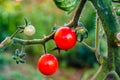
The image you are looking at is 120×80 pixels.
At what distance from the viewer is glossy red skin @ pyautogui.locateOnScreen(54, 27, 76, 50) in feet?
2.95

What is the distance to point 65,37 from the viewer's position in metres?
0.91

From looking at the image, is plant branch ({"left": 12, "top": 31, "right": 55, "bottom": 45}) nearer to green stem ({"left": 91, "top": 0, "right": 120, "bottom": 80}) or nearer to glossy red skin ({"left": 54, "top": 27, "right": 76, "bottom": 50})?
glossy red skin ({"left": 54, "top": 27, "right": 76, "bottom": 50})

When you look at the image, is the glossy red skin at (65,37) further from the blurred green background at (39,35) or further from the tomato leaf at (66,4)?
the blurred green background at (39,35)

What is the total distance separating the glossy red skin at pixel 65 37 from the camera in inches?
35.4

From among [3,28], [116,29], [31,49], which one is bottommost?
[31,49]

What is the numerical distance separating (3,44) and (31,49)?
351cm

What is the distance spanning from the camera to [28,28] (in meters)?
0.91

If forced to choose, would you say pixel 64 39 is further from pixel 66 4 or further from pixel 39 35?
pixel 39 35

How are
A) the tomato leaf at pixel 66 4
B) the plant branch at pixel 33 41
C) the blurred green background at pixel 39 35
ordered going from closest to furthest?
the tomato leaf at pixel 66 4 < the plant branch at pixel 33 41 < the blurred green background at pixel 39 35

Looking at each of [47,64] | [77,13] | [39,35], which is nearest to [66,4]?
[77,13]

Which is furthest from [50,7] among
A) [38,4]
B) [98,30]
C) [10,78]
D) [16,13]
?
[98,30]

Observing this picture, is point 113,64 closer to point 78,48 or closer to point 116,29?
point 116,29

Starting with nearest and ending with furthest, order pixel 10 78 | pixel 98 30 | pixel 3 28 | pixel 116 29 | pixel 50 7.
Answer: pixel 116 29 → pixel 98 30 → pixel 10 78 → pixel 3 28 → pixel 50 7

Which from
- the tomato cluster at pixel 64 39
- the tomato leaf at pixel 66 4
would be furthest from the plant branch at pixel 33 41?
the tomato leaf at pixel 66 4
